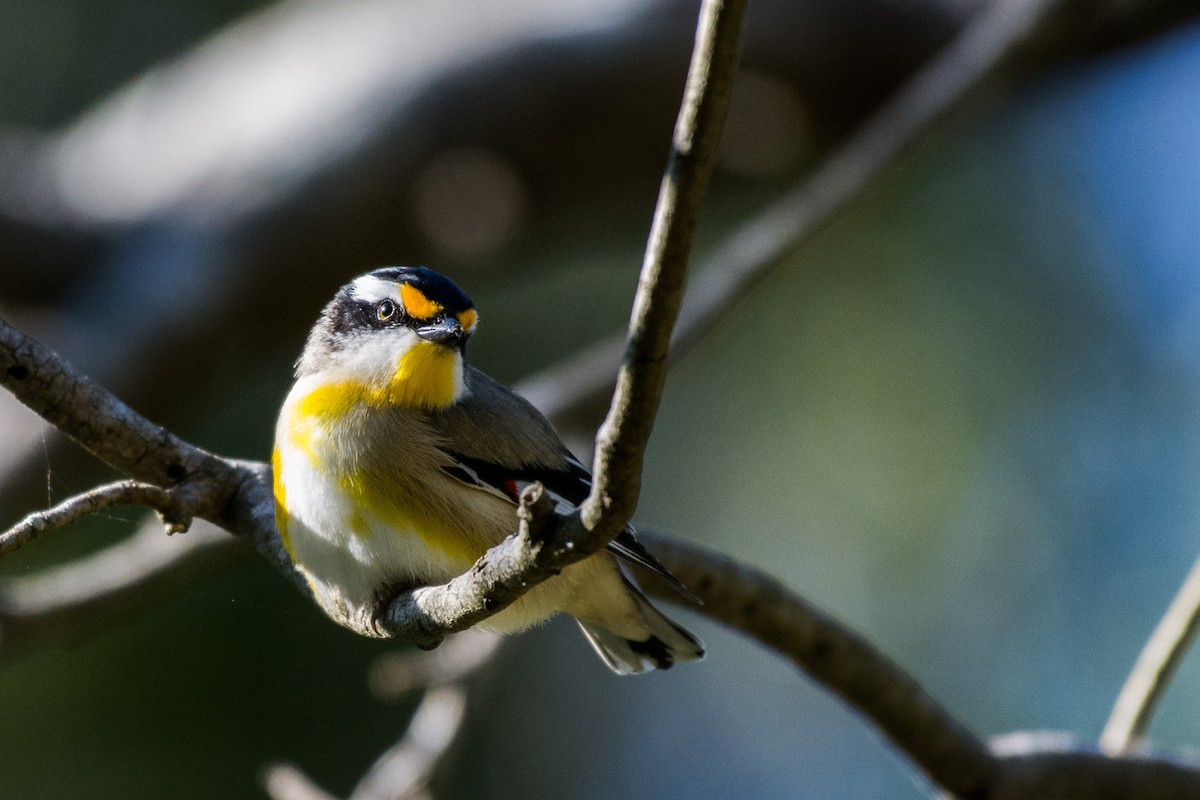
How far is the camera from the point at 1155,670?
4516 mm

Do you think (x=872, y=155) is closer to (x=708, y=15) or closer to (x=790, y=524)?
(x=708, y=15)

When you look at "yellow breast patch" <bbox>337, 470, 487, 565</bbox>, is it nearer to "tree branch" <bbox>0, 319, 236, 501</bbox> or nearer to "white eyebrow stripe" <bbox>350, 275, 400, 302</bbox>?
"tree branch" <bbox>0, 319, 236, 501</bbox>

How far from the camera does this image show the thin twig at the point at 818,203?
5512 millimetres

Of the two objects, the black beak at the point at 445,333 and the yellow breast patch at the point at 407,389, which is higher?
the black beak at the point at 445,333

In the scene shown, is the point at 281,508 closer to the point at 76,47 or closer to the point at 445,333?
the point at 445,333

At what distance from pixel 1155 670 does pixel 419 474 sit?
9.26 feet

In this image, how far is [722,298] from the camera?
5449mm

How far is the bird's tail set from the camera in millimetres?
3955

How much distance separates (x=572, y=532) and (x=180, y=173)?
22.3 feet

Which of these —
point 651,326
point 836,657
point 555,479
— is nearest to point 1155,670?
point 836,657

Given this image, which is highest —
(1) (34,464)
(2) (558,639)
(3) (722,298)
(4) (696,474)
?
(3) (722,298)

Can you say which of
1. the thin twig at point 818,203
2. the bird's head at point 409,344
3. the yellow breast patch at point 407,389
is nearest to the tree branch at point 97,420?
the yellow breast patch at point 407,389

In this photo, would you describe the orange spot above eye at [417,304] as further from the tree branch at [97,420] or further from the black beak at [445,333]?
the tree branch at [97,420]

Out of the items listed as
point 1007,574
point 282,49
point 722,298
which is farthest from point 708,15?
point 1007,574
